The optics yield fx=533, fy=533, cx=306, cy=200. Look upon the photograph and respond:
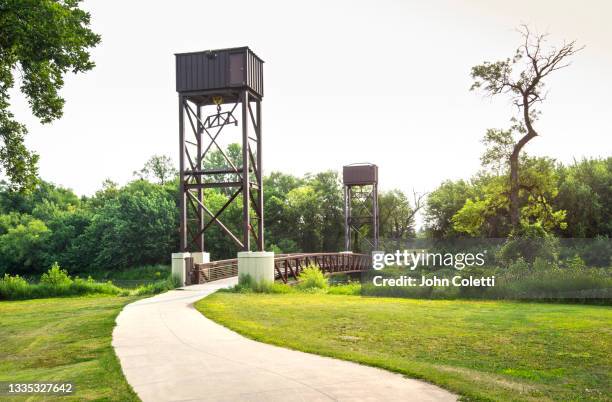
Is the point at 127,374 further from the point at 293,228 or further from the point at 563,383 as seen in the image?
the point at 293,228

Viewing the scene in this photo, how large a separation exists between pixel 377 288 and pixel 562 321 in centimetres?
893

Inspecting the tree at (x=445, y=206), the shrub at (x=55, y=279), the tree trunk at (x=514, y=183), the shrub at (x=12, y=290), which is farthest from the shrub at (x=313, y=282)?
the tree at (x=445, y=206)

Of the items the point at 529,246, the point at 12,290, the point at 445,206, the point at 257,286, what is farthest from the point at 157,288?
the point at 445,206

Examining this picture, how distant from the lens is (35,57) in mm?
15453

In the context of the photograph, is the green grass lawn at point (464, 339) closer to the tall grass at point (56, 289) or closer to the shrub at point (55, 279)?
the tall grass at point (56, 289)

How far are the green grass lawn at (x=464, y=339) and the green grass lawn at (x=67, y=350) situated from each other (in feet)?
8.14

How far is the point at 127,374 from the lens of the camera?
6363 millimetres

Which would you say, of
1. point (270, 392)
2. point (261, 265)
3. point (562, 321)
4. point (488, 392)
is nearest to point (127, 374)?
point (270, 392)

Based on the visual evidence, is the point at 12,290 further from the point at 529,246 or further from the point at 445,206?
the point at 445,206

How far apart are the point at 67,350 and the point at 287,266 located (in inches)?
641

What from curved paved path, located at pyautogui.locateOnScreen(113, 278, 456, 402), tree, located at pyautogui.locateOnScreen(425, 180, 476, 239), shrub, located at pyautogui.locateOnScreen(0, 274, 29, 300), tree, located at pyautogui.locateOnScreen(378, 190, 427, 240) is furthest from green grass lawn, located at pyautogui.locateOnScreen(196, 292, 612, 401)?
tree, located at pyautogui.locateOnScreen(378, 190, 427, 240)

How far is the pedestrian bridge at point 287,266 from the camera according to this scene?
21.8 meters

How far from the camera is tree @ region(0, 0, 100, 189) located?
46.4 ft

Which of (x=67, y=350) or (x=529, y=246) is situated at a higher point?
(x=529, y=246)
